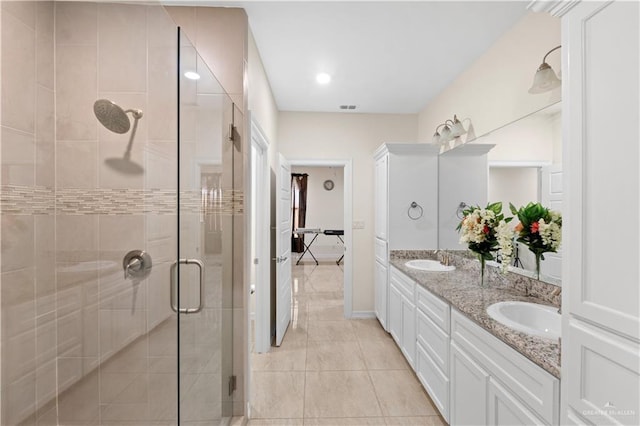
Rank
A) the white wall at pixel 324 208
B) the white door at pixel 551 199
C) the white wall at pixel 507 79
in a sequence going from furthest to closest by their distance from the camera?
1. the white wall at pixel 324 208
2. the white wall at pixel 507 79
3. the white door at pixel 551 199

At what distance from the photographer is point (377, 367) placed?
2582mm

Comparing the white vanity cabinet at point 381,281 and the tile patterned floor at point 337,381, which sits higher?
the white vanity cabinet at point 381,281

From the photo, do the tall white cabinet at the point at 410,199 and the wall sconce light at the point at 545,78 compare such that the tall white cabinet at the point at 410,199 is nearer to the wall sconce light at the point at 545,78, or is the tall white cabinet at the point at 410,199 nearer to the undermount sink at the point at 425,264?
the undermount sink at the point at 425,264

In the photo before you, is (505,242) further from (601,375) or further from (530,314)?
(601,375)

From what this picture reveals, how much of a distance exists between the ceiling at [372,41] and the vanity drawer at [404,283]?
188cm

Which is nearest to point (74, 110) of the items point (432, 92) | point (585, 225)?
point (585, 225)

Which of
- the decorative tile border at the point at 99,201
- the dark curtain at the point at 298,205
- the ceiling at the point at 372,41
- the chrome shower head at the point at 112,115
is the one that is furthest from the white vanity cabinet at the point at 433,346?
the dark curtain at the point at 298,205

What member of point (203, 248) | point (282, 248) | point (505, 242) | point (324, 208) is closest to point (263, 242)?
point (282, 248)

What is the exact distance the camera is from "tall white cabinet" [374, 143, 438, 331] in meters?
3.16

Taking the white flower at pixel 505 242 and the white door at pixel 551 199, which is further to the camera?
the white flower at pixel 505 242

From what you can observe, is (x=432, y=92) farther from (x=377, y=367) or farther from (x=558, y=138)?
(x=377, y=367)

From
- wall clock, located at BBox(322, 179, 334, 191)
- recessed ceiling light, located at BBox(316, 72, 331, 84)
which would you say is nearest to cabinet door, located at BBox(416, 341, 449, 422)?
recessed ceiling light, located at BBox(316, 72, 331, 84)

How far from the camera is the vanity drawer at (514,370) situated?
40.1 inches

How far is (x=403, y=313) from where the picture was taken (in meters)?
2.66
